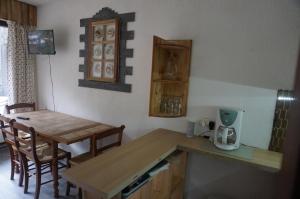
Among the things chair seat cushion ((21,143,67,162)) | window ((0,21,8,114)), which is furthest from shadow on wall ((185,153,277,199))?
window ((0,21,8,114))

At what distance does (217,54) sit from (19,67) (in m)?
3.18

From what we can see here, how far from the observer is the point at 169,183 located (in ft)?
5.82

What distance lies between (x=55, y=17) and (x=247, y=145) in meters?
3.27

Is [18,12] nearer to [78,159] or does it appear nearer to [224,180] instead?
[78,159]

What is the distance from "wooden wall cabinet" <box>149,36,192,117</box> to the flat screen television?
180 centimetres

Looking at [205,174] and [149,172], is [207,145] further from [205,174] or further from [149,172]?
[149,172]

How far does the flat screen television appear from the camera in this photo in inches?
118

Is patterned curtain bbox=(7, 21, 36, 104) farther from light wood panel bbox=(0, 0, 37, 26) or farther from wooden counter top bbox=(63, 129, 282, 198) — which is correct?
wooden counter top bbox=(63, 129, 282, 198)

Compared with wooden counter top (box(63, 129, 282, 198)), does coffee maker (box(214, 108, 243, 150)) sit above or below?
above

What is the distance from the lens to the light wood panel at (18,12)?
3.11m

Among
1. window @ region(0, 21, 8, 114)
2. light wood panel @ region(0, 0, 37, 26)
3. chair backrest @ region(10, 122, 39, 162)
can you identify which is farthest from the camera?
window @ region(0, 21, 8, 114)

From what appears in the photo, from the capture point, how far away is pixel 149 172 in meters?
1.49

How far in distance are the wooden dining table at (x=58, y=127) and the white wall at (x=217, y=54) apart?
0.94ft

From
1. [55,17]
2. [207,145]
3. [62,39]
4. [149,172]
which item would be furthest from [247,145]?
[55,17]
